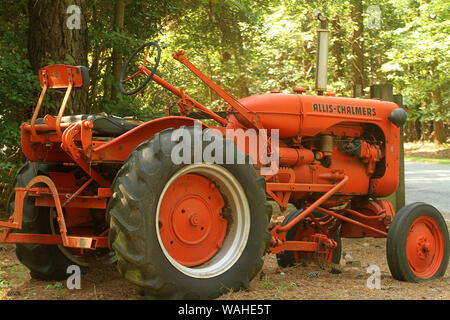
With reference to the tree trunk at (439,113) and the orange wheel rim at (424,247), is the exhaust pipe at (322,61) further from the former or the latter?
the tree trunk at (439,113)

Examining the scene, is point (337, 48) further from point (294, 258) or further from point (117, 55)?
point (294, 258)

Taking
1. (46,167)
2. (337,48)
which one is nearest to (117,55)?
(46,167)

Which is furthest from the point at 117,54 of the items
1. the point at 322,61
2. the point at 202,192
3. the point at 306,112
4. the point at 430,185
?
the point at 430,185

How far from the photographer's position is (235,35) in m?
15.3

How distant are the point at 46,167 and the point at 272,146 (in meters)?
1.99

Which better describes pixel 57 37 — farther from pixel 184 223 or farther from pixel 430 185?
pixel 430 185

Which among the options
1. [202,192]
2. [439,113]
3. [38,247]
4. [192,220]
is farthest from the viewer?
[439,113]

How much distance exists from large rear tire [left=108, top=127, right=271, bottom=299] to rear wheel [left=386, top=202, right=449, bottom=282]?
5.01 feet

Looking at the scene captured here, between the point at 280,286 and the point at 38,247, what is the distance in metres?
1.97

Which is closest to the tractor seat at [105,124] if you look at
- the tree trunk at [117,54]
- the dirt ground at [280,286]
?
the dirt ground at [280,286]

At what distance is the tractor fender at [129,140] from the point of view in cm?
362

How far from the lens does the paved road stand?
1150 cm

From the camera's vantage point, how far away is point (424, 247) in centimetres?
496
